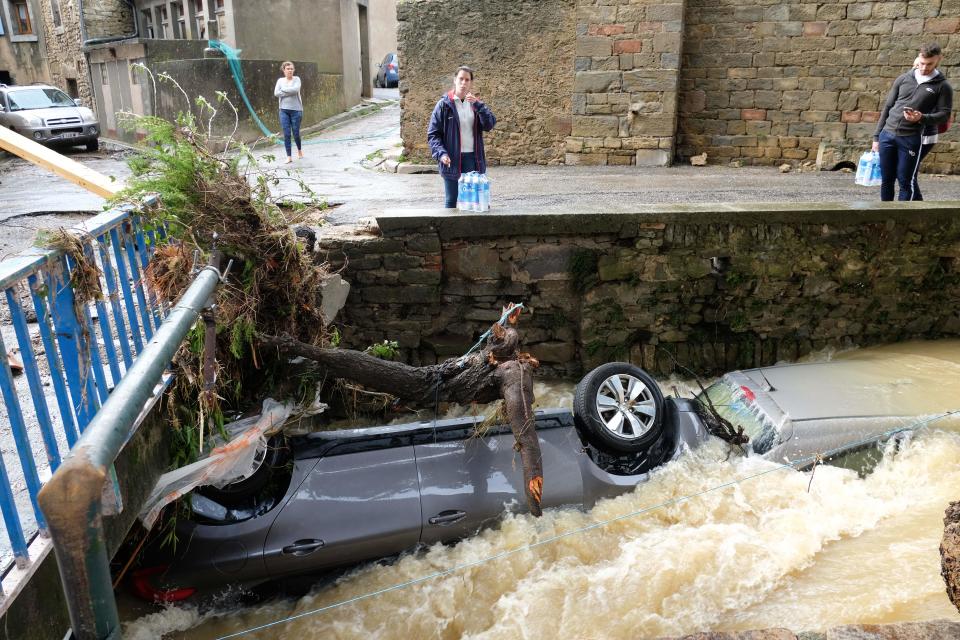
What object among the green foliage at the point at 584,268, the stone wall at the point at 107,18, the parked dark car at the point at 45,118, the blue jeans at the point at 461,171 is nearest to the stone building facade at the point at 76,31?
the stone wall at the point at 107,18

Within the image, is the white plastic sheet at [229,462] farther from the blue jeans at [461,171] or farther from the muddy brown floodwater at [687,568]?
the blue jeans at [461,171]

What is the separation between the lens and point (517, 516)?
15.4ft

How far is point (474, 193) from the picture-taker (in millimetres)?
7543

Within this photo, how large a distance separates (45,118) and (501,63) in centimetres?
1234

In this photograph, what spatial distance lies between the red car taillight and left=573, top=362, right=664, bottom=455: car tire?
→ 2.85 meters

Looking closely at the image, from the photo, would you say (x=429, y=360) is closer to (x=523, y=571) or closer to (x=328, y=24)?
(x=523, y=571)

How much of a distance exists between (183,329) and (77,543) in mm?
1111

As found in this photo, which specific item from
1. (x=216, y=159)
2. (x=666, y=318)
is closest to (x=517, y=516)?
(x=216, y=159)

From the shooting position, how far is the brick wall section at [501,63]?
1201 centimetres

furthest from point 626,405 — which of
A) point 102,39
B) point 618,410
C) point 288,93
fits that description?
point 102,39

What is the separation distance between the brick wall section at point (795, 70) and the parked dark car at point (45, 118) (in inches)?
571

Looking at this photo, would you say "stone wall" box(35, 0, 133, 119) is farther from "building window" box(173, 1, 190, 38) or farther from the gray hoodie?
the gray hoodie

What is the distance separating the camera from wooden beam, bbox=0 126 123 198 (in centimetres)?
432

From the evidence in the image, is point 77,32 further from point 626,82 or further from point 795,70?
point 795,70
